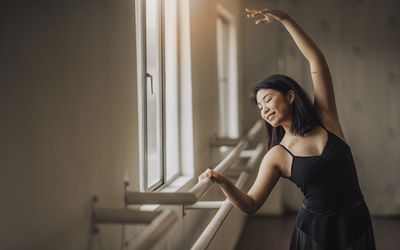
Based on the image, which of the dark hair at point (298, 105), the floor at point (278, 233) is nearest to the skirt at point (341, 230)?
the dark hair at point (298, 105)

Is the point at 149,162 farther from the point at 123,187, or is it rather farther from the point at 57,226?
the point at 57,226

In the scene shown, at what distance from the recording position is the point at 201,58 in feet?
10.5

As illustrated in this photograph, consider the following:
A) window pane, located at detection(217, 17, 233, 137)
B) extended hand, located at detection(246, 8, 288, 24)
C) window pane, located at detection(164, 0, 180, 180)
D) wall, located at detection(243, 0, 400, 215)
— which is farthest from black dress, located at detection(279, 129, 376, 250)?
wall, located at detection(243, 0, 400, 215)

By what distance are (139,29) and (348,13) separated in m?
3.44

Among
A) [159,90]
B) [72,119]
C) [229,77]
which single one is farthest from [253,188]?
[229,77]

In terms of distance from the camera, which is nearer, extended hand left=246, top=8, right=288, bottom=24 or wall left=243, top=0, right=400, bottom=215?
extended hand left=246, top=8, right=288, bottom=24

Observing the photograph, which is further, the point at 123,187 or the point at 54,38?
the point at 123,187

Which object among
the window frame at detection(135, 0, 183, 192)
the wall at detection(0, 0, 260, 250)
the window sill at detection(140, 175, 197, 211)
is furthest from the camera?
the window sill at detection(140, 175, 197, 211)

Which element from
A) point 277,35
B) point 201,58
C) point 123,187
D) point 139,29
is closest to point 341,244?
point 123,187

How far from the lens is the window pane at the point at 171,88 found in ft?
9.29

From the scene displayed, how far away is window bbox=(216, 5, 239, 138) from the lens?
4777mm

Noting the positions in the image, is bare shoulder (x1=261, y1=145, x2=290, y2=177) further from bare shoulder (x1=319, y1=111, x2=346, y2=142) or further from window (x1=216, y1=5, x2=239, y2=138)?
window (x1=216, y1=5, x2=239, y2=138)

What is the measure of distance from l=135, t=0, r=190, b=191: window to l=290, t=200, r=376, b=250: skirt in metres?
0.72

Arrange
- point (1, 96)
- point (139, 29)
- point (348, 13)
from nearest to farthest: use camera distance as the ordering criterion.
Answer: point (1, 96) < point (139, 29) < point (348, 13)
